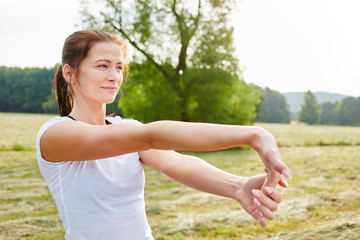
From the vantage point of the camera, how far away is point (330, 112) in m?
66.9

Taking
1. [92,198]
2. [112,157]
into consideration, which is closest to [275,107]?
[112,157]

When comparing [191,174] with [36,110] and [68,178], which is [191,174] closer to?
[68,178]

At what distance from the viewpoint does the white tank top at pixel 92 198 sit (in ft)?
5.24

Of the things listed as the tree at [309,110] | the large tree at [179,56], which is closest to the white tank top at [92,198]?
the large tree at [179,56]

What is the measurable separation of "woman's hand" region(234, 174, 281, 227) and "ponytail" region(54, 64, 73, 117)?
3.88 ft

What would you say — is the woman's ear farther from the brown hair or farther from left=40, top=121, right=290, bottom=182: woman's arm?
left=40, top=121, right=290, bottom=182: woman's arm

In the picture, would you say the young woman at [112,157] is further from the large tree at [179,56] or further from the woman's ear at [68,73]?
the large tree at [179,56]

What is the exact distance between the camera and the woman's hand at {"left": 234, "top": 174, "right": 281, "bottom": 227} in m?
1.19

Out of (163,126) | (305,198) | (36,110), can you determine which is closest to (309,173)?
(305,198)

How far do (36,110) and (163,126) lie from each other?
174ft

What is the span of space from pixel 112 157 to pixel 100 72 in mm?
430

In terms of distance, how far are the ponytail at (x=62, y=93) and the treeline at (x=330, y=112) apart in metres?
56.7

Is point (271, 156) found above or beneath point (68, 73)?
beneath

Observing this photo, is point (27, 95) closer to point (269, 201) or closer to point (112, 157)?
point (112, 157)
